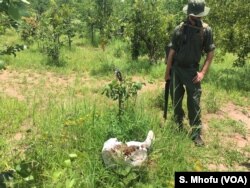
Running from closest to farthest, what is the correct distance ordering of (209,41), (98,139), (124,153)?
(124,153) < (98,139) < (209,41)

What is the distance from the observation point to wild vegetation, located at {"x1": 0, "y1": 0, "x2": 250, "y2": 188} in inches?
149

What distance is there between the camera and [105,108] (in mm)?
5262

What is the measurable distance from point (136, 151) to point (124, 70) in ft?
22.8

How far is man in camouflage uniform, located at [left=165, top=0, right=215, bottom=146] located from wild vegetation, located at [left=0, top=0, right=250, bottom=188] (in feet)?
1.40

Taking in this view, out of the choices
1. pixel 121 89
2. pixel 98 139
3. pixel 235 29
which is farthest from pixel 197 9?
pixel 235 29

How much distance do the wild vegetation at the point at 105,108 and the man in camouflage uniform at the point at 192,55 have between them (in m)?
0.43

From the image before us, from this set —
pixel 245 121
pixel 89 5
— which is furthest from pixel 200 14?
pixel 89 5

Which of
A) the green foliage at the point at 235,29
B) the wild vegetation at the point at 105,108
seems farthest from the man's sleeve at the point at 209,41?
the green foliage at the point at 235,29

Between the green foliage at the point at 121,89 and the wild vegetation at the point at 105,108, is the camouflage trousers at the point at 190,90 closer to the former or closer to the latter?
the wild vegetation at the point at 105,108

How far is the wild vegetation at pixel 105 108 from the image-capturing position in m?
3.79

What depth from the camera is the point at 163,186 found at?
389 cm

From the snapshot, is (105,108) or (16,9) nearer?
(16,9)

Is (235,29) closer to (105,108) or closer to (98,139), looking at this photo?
(105,108)

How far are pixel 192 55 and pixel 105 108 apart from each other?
1.35 m
